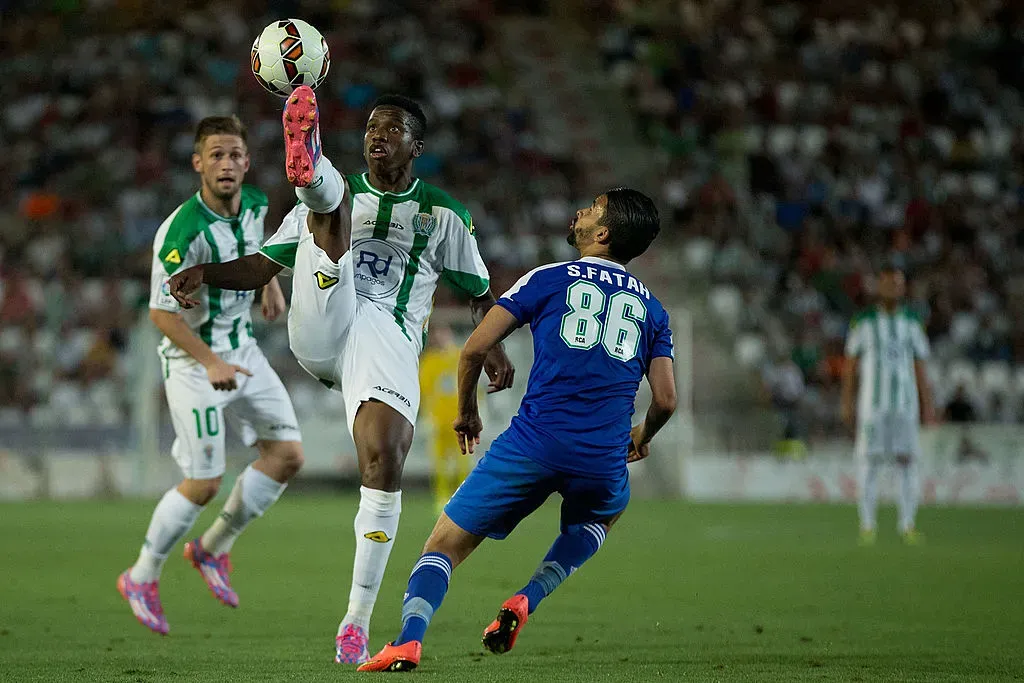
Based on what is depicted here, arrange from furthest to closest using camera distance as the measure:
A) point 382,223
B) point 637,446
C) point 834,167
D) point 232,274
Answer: point 834,167 → point 382,223 → point 232,274 → point 637,446

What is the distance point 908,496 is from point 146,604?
8.52 meters

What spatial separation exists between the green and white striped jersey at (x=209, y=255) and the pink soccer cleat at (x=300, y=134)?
197 centimetres

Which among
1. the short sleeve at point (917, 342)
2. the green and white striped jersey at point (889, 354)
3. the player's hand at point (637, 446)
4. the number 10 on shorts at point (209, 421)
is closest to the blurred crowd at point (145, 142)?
the green and white striped jersey at point (889, 354)

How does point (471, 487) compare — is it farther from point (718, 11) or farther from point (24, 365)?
point (718, 11)

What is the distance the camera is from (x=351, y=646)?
5.74 meters

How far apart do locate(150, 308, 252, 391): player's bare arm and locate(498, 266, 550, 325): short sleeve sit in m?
2.10

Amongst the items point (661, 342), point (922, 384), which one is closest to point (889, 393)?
point (922, 384)

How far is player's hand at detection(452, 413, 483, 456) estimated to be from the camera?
543 centimetres

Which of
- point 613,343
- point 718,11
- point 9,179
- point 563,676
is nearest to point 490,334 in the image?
point 613,343

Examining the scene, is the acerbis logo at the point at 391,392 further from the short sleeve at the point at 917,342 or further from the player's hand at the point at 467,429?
the short sleeve at the point at 917,342

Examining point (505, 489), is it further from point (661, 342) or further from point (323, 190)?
point (323, 190)

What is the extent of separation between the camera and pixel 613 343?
17.7ft

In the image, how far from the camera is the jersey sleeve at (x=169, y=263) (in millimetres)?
7203

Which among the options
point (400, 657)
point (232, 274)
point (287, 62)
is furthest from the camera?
point (232, 274)
